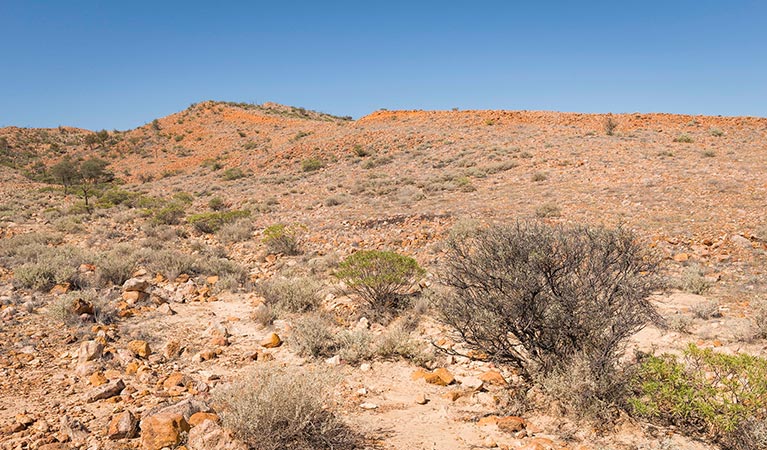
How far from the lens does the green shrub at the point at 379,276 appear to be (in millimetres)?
7094

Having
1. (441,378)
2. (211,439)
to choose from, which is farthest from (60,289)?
(441,378)

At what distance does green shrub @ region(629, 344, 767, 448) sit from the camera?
3.26 metres

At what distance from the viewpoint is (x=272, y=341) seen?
231 inches

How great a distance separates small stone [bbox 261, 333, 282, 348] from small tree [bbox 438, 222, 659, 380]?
8.05 ft

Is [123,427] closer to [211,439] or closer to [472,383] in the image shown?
[211,439]

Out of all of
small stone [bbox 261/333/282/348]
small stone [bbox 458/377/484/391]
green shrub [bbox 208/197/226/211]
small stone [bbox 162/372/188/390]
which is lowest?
small stone [bbox 458/377/484/391]

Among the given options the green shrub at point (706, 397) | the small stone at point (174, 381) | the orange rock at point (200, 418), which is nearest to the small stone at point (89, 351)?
the small stone at point (174, 381)

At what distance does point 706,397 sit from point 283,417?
3.51 meters

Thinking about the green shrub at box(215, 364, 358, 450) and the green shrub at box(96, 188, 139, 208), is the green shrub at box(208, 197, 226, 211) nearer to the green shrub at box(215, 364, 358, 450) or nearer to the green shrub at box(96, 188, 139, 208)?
the green shrub at box(96, 188, 139, 208)

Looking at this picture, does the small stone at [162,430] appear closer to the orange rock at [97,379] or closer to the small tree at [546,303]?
the orange rock at [97,379]

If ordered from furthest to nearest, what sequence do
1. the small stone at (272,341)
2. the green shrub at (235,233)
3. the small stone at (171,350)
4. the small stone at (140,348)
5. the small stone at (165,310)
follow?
the green shrub at (235,233)
the small stone at (165,310)
the small stone at (272,341)
the small stone at (171,350)
the small stone at (140,348)

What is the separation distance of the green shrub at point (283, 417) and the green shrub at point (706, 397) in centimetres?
260

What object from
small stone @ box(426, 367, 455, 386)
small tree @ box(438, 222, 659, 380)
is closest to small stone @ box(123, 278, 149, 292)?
small stone @ box(426, 367, 455, 386)

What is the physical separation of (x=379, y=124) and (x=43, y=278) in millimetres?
25985
